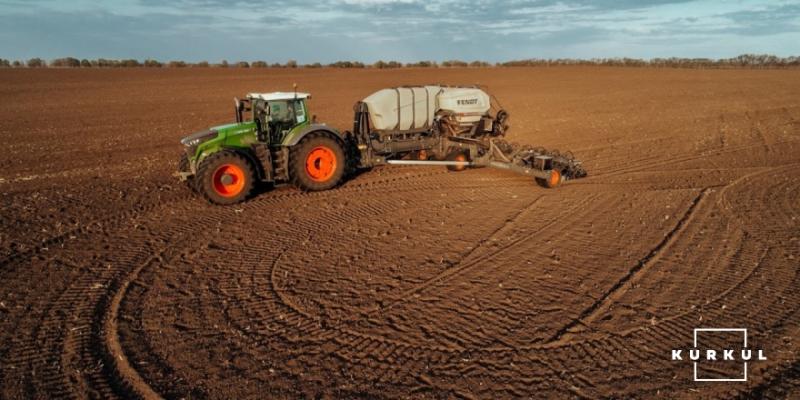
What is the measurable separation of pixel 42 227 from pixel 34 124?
48.0 feet

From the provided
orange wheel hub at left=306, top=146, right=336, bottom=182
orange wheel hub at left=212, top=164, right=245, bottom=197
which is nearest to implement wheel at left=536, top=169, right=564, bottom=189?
orange wheel hub at left=306, top=146, right=336, bottom=182

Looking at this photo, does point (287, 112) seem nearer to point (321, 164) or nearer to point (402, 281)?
point (321, 164)

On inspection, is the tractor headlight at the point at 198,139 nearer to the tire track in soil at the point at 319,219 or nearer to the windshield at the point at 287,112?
the windshield at the point at 287,112

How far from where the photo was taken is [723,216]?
8195 millimetres

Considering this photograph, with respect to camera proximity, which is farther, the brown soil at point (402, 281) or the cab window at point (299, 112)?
the cab window at point (299, 112)

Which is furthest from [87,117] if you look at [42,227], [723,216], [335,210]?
[723,216]

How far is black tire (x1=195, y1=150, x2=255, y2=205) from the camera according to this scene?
8836 millimetres

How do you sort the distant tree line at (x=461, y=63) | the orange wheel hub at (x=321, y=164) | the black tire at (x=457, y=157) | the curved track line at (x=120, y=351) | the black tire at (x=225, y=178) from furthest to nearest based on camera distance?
the distant tree line at (x=461, y=63) → the black tire at (x=457, y=157) → the orange wheel hub at (x=321, y=164) → the black tire at (x=225, y=178) → the curved track line at (x=120, y=351)

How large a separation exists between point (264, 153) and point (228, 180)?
87 centimetres

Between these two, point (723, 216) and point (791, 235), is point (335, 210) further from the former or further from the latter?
point (791, 235)

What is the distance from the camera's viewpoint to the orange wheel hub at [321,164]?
992 cm

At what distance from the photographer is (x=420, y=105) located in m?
11.5

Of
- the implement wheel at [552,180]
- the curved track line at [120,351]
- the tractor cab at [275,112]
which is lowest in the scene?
the curved track line at [120,351]

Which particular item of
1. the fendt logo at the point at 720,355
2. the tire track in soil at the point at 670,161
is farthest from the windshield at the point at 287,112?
the fendt logo at the point at 720,355
